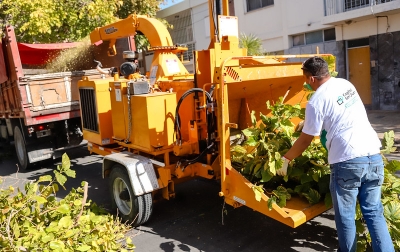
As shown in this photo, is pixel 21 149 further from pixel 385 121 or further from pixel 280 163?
pixel 385 121

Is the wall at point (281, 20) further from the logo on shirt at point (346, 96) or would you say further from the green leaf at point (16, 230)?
the green leaf at point (16, 230)

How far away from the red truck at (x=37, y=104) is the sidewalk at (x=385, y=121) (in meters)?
6.96

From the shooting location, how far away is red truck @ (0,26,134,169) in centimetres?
700

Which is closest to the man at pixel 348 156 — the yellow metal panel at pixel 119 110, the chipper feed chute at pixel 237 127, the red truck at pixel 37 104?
the chipper feed chute at pixel 237 127

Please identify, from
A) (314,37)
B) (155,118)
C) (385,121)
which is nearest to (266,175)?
(155,118)

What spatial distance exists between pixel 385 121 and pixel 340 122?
875cm

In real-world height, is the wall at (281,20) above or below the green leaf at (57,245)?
above

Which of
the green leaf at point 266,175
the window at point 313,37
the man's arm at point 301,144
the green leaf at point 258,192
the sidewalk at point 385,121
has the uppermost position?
the window at point 313,37

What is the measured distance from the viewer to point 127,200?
4.66m

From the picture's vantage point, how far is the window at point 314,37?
13719 mm

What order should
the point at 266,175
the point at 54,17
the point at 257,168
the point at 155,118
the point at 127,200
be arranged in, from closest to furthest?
the point at 266,175, the point at 257,168, the point at 155,118, the point at 127,200, the point at 54,17

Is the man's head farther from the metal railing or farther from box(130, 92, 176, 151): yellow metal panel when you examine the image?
the metal railing

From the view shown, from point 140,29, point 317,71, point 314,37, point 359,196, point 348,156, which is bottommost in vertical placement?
point 359,196

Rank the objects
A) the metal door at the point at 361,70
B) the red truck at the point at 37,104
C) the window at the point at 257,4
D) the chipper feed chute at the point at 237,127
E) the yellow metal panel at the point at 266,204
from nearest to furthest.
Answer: the yellow metal panel at the point at 266,204, the chipper feed chute at the point at 237,127, the red truck at the point at 37,104, the metal door at the point at 361,70, the window at the point at 257,4
